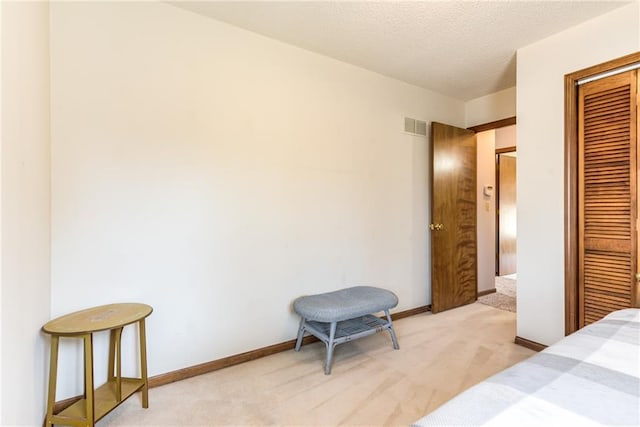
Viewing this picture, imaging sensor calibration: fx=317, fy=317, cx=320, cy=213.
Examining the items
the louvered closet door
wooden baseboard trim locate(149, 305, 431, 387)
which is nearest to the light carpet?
wooden baseboard trim locate(149, 305, 431, 387)

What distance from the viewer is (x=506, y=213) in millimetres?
5699

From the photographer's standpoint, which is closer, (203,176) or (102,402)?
(102,402)

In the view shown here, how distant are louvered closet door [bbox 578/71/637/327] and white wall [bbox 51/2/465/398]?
1.58m

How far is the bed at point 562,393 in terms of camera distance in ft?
2.34

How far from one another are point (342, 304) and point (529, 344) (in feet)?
5.25

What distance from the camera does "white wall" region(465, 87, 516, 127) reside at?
11.4 feet

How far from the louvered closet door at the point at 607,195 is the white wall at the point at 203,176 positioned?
158cm

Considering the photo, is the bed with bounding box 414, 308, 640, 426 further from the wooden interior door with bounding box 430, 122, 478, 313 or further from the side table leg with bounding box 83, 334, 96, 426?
the wooden interior door with bounding box 430, 122, 478, 313

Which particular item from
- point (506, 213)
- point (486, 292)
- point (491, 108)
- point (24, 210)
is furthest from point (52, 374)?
point (506, 213)

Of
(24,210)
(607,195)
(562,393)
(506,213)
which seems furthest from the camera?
(506,213)

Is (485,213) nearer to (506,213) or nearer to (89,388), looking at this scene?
(506,213)

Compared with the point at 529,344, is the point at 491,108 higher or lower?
higher

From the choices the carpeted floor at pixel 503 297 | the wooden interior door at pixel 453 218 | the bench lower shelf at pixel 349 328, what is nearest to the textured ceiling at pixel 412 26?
the wooden interior door at pixel 453 218

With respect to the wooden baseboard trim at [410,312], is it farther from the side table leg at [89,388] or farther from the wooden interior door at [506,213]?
the wooden interior door at [506,213]
